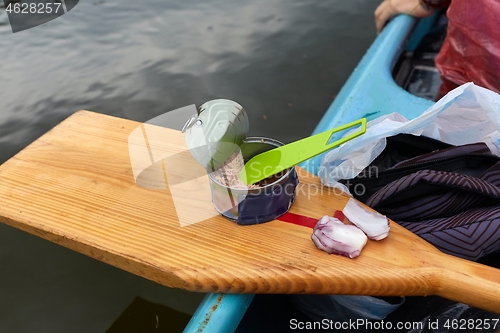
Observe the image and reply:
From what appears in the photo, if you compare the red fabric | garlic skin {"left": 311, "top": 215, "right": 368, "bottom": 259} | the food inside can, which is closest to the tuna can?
the food inside can

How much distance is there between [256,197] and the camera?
968 millimetres

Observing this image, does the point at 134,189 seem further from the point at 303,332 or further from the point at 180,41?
the point at 180,41

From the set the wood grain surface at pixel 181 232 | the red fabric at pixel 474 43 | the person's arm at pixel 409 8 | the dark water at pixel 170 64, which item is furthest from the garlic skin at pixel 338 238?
the person's arm at pixel 409 8

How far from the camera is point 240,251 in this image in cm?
97

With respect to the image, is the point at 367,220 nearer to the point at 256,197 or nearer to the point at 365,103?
the point at 256,197

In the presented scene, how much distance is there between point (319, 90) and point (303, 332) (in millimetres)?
1924

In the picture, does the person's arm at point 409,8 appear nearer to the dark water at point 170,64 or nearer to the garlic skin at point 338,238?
the dark water at point 170,64

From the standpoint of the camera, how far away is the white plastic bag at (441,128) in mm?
1078

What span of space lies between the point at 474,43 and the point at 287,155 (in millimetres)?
971

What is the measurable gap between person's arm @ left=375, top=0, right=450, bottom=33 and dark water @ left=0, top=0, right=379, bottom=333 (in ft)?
2.08

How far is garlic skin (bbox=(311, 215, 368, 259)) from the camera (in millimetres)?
942

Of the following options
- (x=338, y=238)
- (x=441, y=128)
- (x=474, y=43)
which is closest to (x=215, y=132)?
(x=338, y=238)

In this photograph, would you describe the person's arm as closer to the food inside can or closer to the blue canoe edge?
the blue canoe edge

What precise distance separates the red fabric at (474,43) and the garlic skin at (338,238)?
91cm
